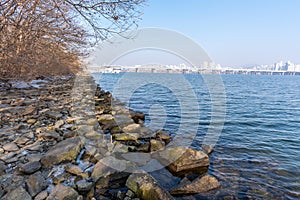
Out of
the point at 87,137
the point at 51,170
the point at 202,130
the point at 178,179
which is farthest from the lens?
the point at 202,130

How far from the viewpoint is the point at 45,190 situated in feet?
7.74

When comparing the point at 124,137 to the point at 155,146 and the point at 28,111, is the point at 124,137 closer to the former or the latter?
the point at 155,146

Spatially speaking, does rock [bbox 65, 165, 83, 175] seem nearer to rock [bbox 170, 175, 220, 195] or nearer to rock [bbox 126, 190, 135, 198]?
rock [bbox 126, 190, 135, 198]

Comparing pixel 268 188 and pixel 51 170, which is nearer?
pixel 51 170

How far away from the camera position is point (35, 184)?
2.38m

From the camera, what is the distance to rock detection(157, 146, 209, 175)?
3592 millimetres

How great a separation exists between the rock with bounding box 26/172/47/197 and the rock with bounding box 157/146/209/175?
2.14 metres

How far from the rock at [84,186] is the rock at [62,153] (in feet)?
2.28

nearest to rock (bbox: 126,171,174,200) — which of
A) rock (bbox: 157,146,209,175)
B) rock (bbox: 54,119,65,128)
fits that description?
rock (bbox: 157,146,209,175)

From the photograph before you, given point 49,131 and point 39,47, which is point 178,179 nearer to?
point 49,131

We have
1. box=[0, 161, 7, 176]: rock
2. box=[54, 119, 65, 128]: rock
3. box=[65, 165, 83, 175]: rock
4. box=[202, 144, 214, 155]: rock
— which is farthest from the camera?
box=[202, 144, 214, 155]: rock

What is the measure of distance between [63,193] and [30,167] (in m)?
0.86

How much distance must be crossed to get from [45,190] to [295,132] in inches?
339

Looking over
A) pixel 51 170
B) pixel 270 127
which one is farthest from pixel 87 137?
pixel 270 127
